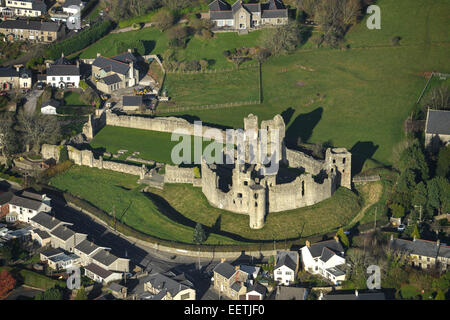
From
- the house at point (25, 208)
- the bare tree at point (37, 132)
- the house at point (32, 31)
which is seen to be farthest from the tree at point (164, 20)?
the house at point (25, 208)

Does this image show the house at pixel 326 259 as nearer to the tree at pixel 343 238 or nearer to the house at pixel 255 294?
the tree at pixel 343 238

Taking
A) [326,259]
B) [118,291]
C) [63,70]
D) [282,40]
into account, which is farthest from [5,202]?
[282,40]

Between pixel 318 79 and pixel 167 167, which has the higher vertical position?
pixel 318 79

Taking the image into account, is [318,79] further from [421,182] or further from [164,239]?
[164,239]

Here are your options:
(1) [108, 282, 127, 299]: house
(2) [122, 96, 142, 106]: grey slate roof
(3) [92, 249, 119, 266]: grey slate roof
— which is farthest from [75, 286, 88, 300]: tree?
(2) [122, 96, 142, 106]: grey slate roof

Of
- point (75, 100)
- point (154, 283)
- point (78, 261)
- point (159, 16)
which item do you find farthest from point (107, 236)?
point (159, 16)

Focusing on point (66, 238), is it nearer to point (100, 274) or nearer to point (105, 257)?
point (105, 257)
